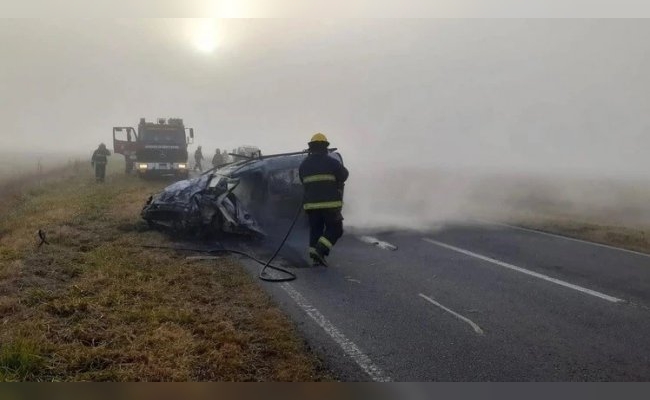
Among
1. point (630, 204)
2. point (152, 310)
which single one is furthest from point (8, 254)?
point (630, 204)

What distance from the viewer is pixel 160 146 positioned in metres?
21.3

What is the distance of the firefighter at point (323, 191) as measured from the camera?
7.14 metres

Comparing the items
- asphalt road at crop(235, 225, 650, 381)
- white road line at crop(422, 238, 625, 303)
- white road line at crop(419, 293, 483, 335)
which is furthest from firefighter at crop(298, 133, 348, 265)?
white road line at crop(422, 238, 625, 303)

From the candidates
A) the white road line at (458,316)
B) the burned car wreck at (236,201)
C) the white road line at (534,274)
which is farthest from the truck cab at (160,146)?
the white road line at (458,316)

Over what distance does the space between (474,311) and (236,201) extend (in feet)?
16.7

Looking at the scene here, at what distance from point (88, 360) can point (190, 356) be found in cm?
75

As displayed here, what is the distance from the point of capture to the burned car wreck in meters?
8.83

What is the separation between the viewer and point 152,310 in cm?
490

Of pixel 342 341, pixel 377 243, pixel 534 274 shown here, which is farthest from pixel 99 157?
pixel 342 341

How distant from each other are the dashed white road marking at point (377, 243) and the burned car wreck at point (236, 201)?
4.61 feet

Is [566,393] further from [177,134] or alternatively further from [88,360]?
[177,134]

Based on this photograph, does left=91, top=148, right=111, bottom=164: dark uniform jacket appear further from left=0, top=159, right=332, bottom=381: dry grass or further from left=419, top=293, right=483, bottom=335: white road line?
left=419, top=293, right=483, bottom=335: white road line

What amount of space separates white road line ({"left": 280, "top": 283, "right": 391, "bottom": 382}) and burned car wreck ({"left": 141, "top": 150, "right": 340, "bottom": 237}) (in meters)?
3.20

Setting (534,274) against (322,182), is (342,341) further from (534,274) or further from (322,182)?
(534,274)
